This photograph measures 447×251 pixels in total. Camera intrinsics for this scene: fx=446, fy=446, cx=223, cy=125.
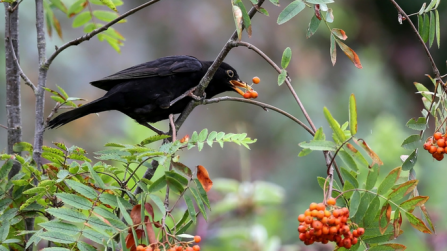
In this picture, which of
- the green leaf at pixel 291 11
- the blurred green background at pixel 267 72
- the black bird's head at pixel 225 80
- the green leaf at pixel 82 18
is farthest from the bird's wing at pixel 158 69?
the blurred green background at pixel 267 72

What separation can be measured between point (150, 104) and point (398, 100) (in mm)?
6415

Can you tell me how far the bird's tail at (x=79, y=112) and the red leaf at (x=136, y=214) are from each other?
3.95 feet

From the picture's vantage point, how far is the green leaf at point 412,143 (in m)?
1.69

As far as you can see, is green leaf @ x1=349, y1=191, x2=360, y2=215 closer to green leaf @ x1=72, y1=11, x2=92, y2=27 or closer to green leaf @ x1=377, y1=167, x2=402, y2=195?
green leaf @ x1=377, y1=167, x2=402, y2=195

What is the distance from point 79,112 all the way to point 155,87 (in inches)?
28.1

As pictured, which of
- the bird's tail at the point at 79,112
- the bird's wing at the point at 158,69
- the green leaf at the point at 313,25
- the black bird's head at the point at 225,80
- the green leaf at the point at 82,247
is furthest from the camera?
the black bird's head at the point at 225,80

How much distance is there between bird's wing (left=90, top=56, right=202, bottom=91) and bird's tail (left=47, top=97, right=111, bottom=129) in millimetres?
246

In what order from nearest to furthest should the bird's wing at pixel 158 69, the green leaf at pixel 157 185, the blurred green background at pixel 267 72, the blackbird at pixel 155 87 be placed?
the green leaf at pixel 157 185 < the blackbird at pixel 155 87 < the bird's wing at pixel 158 69 < the blurred green background at pixel 267 72

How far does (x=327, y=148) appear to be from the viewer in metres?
1.54

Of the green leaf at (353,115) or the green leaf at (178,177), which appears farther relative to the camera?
the green leaf at (178,177)

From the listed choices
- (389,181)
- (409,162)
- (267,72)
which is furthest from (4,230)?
(267,72)

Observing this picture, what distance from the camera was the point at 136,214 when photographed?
5.16ft

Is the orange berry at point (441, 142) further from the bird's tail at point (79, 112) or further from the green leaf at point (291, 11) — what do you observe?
the bird's tail at point (79, 112)

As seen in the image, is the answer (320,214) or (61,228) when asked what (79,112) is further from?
(320,214)
